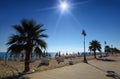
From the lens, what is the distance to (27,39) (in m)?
11.9

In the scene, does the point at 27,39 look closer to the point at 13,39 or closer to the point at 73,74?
the point at 13,39

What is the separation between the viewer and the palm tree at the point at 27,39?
1132 centimetres

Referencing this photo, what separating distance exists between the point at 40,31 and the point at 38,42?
3.42 ft

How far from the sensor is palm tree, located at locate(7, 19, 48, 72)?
11320 millimetres

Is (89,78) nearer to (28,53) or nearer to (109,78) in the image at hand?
(109,78)

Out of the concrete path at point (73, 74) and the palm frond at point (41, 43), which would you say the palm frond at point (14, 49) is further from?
the concrete path at point (73, 74)

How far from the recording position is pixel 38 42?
12164 millimetres

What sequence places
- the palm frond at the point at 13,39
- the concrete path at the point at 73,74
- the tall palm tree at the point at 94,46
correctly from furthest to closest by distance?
the tall palm tree at the point at 94,46, the palm frond at the point at 13,39, the concrete path at the point at 73,74

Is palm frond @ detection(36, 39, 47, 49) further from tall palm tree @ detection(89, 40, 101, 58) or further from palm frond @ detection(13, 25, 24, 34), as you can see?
tall palm tree @ detection(89, 40, 101, 58)

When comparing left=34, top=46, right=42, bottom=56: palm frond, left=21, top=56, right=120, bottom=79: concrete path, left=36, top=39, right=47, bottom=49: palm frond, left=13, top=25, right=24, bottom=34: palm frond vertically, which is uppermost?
left=13, top=25, right=24, bottom=34: palm frond

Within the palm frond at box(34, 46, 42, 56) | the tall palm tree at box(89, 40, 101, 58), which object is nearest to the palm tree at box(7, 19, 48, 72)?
the palm frond at box(34, 46, 42, 56)

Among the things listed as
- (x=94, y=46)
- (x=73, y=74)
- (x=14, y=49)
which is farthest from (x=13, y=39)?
(x=94, y=46)

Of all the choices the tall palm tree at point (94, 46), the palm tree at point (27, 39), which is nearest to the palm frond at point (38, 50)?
the palm tree at point (27, 39)

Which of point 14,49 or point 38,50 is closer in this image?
point 14,49
